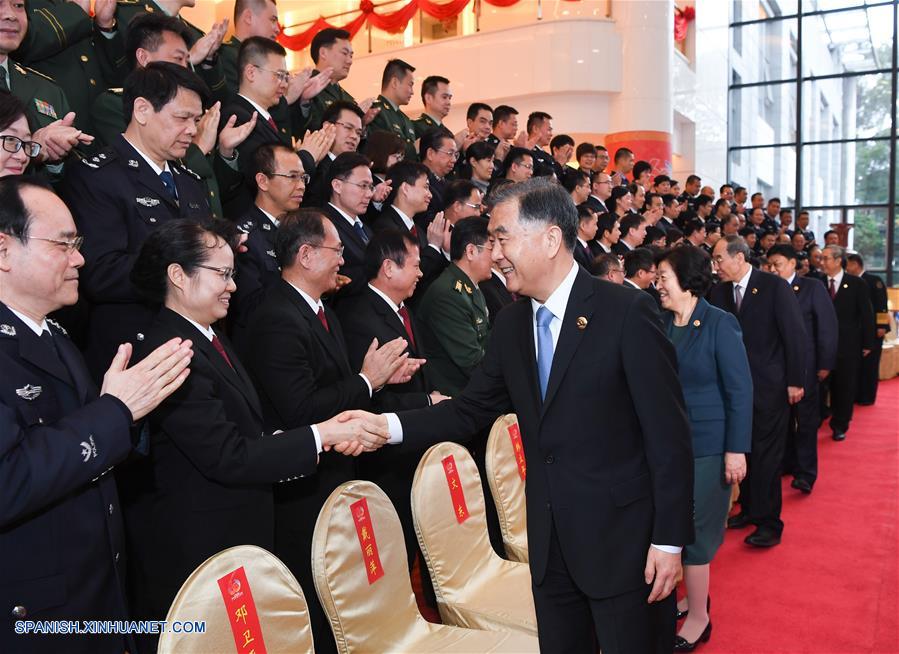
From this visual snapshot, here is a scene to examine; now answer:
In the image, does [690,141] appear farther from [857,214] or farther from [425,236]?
[425,236]

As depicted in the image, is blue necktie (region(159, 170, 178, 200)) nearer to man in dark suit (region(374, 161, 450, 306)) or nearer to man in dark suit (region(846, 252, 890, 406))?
man in dark suit (region(374, 161, 450, 306))

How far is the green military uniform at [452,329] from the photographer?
3.16 metres

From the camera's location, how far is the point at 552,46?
1024cm

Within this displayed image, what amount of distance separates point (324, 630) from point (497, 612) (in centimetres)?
52

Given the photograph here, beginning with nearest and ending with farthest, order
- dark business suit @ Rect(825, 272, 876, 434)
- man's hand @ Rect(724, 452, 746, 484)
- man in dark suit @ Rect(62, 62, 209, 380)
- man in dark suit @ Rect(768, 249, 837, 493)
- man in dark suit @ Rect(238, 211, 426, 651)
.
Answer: man in dark suit @ Rect(62, 62, 209, 380) → man in dark suit @ Rect(238, 211, 426, 651) → man's hand @ Rect(724, 452, 746, 484) → man in dark suit @ Rect(768, 249, 837, 493) → dark business suit @ Rect(825, 272, 876, 434)

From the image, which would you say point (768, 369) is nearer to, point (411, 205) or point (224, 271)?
point (411, 205)

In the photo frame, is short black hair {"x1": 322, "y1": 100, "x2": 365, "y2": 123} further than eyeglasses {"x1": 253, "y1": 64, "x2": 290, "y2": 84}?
Yes

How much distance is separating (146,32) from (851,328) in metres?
6.57

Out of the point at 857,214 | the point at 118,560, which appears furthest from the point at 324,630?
the point at 857,214

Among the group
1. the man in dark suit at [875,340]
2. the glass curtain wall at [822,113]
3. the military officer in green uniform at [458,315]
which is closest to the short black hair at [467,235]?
the military officer in green uniform at [458,315]

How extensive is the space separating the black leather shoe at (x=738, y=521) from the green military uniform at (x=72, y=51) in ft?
12.6

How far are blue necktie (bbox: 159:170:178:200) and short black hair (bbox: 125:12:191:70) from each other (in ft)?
2.44

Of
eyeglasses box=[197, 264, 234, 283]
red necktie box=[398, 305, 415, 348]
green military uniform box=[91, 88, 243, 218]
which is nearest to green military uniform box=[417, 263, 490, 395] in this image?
red necktie box=[398, 305, 415, 348]

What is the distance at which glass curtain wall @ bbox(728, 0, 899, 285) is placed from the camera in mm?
13406
